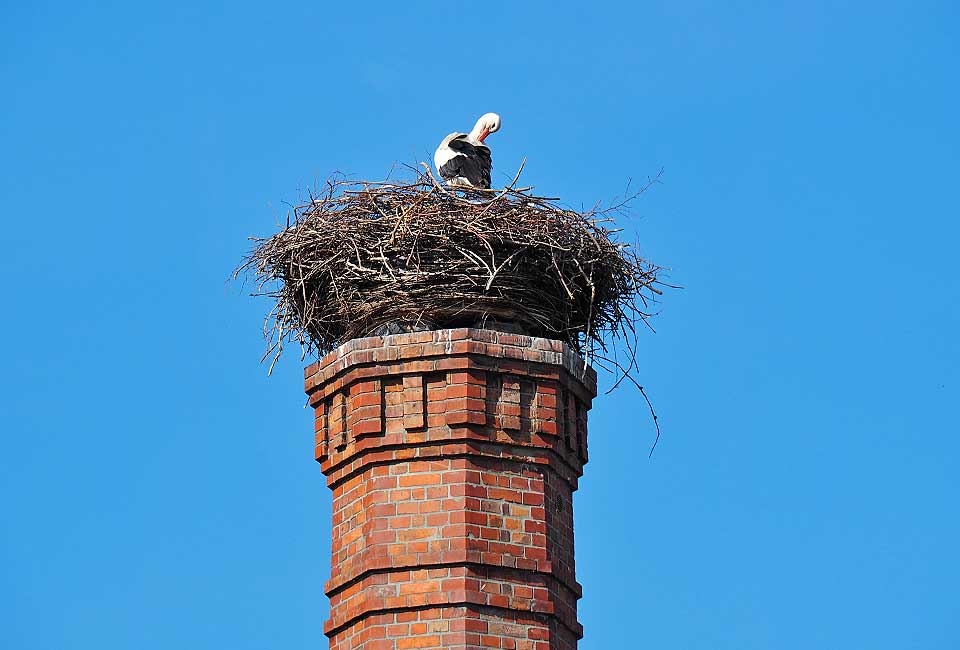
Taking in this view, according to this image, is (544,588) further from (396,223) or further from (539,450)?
(396,223)

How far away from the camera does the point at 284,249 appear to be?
13.3m

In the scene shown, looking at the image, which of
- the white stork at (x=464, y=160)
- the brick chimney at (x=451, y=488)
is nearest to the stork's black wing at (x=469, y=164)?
the white stork at (x=464, y=160)

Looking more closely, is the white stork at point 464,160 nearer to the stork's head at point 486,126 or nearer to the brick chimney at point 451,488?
the stork's head at point 486,126

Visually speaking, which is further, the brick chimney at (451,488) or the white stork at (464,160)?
the white stork at (464,160)

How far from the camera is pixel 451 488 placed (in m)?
12.0

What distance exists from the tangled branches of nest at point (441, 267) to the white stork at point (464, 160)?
0.86 meters

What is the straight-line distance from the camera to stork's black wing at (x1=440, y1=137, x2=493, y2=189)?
1440 cm

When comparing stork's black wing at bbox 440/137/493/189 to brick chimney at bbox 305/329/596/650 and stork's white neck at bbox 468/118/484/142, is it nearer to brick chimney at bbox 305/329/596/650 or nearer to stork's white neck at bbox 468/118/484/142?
stork's white neck at bbox 468/118/484/142

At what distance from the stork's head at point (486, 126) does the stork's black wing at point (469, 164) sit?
23 centimetres

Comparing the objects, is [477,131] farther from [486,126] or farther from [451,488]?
[451,488]

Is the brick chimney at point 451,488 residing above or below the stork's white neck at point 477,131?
below

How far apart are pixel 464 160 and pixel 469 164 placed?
0.18 feet

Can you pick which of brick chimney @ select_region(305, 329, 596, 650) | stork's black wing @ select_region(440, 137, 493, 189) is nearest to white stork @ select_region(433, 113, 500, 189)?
stork's black wing @ select_region(440, 137, 493, 189)

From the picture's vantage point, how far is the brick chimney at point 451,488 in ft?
38.6
